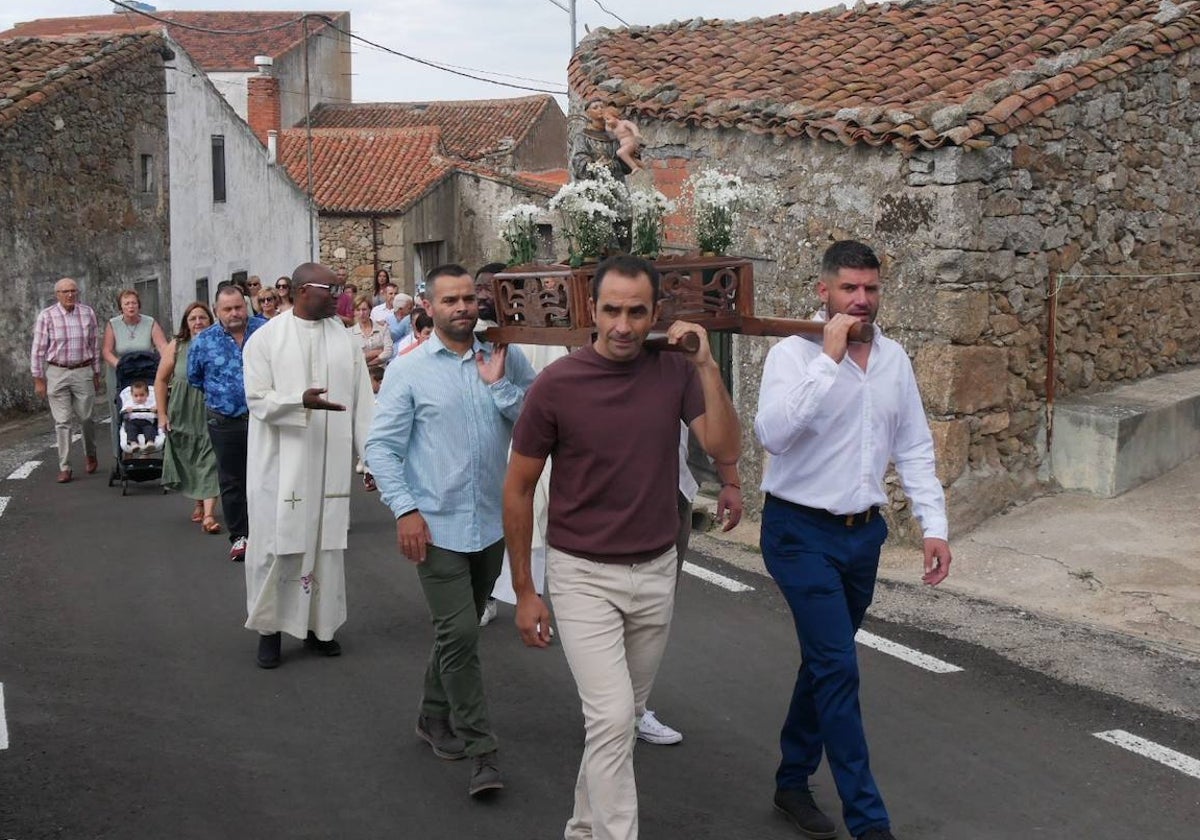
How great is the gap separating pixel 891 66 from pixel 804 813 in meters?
8.36

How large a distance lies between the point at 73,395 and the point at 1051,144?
29.5 feet

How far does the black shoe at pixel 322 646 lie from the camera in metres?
7.37

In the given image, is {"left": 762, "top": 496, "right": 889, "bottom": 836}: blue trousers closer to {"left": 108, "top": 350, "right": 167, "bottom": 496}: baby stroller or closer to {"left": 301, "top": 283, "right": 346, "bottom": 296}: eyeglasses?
{"left": 301, "top": 283, "right": 346, "bottom": 296}: eyeglasses

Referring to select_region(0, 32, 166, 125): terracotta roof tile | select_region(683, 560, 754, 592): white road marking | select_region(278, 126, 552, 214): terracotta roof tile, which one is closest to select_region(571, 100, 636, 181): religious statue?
select_region(683, 560, 754, 592): white road marking

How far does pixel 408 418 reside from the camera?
550 cm

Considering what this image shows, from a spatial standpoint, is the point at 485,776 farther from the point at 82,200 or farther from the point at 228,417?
the point at 82,200

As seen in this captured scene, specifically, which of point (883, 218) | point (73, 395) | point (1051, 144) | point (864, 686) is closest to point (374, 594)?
point (864, 686)

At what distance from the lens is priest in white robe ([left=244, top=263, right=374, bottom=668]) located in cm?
720

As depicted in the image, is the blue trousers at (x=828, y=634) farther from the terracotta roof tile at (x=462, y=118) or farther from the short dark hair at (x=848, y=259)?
the terracotta roof tile at (x=462, y=118)

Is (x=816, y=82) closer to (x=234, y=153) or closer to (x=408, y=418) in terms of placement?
(x=408, y=418)

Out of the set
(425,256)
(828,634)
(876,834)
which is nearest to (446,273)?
(828,634)

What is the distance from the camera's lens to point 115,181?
23.7 m

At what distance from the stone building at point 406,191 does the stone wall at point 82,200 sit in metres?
10.9

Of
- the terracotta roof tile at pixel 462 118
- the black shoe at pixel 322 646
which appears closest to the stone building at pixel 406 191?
the terracotta roof tile at pixel 462 118
